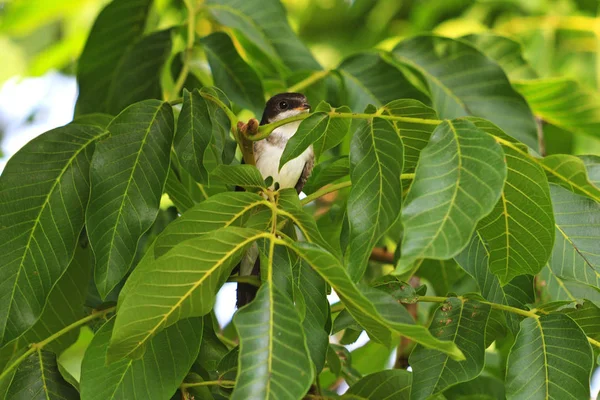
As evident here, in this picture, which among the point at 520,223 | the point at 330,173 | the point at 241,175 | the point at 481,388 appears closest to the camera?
the point at 520,223

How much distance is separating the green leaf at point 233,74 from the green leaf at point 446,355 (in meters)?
1.14

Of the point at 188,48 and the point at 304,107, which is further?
the point at 304,107

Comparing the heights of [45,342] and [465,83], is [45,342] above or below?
above

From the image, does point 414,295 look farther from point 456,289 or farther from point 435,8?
point 435,8

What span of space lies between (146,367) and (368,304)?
564 millimetres

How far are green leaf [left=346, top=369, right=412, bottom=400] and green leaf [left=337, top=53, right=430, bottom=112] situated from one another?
1063 mm

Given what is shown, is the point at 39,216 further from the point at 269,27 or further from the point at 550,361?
the point at 269,27

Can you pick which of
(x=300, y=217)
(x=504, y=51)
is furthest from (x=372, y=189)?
(x=504, y=51)

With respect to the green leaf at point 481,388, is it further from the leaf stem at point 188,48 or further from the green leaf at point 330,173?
the leaf stem at point 188,48

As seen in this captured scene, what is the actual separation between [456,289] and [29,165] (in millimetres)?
1561

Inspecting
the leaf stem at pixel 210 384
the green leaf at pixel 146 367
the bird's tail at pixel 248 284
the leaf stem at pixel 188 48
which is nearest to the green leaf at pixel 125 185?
the green leaf at pixel 146 367

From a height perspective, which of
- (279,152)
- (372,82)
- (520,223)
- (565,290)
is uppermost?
(520,223)

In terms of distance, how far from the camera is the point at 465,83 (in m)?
2.96

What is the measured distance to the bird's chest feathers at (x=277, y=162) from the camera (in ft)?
10.4
